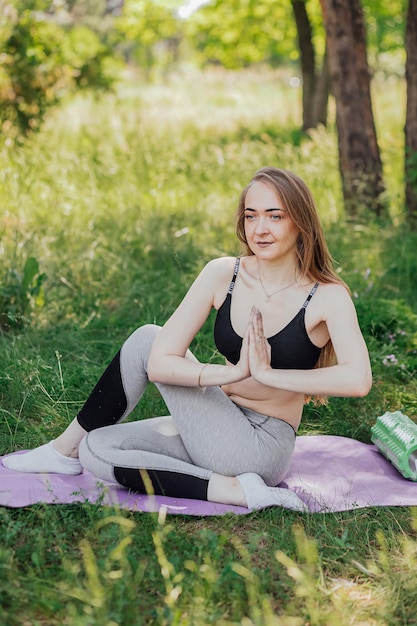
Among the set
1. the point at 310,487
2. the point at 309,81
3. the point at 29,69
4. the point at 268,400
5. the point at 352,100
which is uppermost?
the point at 29,69

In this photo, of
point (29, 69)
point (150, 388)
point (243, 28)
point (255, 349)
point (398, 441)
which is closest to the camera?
point (255, 349)

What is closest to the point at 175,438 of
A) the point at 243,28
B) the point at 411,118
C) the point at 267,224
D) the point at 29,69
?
the point at 267,224

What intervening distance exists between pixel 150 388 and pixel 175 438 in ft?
3.27

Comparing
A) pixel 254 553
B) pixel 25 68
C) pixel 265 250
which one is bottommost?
pixel 254 553

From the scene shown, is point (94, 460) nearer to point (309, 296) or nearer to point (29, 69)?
point (309, 296)

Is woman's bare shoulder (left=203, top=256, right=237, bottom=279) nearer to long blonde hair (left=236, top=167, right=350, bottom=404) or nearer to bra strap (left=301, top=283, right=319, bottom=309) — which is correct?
long blonde hair (left=236, top=167, right=350, bottom=404)

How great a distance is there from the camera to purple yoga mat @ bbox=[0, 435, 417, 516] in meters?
3.06

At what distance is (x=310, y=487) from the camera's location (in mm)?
3352

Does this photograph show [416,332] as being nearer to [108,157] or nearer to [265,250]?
[265,250]

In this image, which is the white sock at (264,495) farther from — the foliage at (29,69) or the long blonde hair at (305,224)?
the foliage at (29,69)

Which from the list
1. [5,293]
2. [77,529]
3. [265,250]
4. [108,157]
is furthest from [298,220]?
[108,157]

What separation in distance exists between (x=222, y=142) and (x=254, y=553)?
30.9ft

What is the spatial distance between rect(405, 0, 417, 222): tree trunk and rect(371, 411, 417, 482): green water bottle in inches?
133

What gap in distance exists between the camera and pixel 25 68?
30.6 feet
